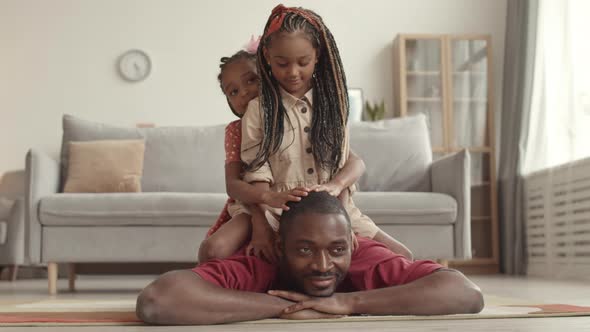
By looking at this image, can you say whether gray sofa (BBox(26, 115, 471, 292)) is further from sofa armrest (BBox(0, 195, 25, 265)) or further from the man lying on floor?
the man lying on floor

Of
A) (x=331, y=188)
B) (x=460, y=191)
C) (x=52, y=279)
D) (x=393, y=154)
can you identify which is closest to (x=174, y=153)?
(x=52, y=279)

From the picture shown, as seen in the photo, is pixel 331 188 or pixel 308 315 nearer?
pixel 308 315

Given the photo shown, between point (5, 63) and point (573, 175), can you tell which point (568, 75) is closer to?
point (573, 175)

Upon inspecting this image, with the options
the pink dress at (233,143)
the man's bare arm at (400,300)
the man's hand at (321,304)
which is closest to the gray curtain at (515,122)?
the pink dress at (233,143)

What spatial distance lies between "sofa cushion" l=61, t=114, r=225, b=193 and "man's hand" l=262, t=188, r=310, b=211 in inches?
90.5

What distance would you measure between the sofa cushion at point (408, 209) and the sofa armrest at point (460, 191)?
0.04m

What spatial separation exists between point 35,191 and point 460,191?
1901 mm

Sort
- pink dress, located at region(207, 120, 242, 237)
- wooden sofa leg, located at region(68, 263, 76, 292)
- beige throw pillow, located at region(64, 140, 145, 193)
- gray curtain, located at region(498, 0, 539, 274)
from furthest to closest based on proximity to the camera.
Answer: gray curtain, located at region(498, 0, 539, 274) < beige throw pillow, located at region(64, 140, 145, 193) < wooden sofa leg, located at region(68, 263, 76, 292) < pink dress, located at region(207, 120, 242, 237)

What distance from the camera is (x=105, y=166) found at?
3.86m

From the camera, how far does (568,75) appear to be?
414cm

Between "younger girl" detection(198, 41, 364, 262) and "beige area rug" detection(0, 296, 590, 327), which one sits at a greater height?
"younger girl" detection(198, 41, 364, 262)

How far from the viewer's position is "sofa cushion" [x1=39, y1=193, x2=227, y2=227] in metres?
3.26

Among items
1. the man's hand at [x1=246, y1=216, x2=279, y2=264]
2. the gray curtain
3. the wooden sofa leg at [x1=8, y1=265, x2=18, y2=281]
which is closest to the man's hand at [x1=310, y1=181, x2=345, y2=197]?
the man's hand at [x1=246, y1=216, x2=279, y2=264]

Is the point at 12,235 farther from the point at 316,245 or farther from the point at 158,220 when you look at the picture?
the point at 316,245
